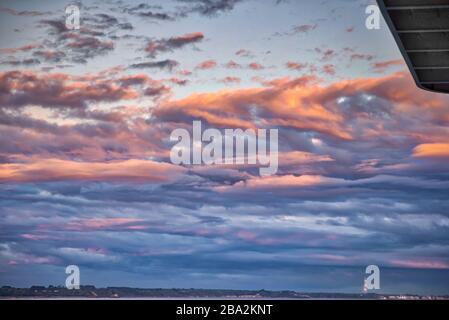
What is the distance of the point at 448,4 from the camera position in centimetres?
2595

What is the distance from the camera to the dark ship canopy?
26.0 meters

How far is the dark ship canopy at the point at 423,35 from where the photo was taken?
85.4 feet

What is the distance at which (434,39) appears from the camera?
98.9ft

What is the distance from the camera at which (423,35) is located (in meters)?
29.9
